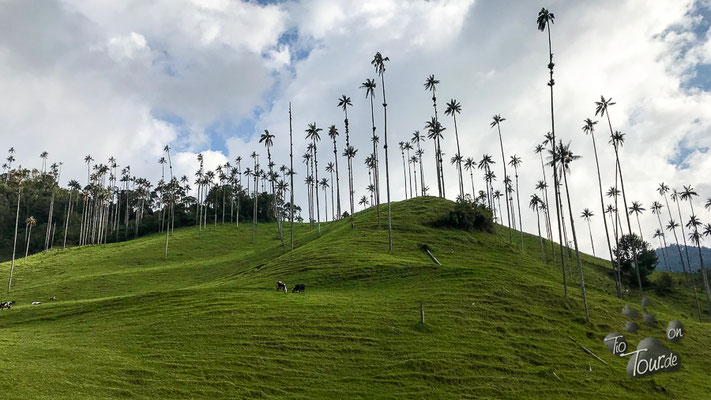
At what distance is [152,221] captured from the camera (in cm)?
15300

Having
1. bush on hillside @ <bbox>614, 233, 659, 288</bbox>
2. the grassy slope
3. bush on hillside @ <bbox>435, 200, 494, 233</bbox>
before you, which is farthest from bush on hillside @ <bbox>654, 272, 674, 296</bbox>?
the grassy slope

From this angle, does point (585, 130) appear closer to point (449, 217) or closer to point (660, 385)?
point (449, 217)

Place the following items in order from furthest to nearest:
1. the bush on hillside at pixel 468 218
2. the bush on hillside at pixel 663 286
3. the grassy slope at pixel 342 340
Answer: the bush on hillside at pixel 663 286 < the bush on hillside at pixel 468 218 < the grassy slope at pixel 342 340

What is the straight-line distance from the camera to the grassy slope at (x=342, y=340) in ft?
93.0

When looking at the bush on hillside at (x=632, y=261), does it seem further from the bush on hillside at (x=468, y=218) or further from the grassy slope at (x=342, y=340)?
the grassy slope at (x=342, y=340)

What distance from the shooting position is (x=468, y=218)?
263ft

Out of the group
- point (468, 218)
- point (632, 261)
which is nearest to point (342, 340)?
point (468, 218)

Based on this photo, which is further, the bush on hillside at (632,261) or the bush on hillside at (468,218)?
the bush on hillside at (632,261)

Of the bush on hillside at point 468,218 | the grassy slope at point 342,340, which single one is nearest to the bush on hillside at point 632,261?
the bush on hillside at point 468,218

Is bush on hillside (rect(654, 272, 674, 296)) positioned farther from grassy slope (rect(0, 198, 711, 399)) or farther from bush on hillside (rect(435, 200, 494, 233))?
grassy slope (rect(0, 198, 711, 399))

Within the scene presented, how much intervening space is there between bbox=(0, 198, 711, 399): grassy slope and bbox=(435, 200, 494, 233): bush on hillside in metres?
Answer: 20.4

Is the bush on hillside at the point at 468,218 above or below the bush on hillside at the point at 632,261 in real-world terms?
above

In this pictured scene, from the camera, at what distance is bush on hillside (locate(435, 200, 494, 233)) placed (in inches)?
3150

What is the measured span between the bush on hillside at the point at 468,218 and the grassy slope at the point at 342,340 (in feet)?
67.0
